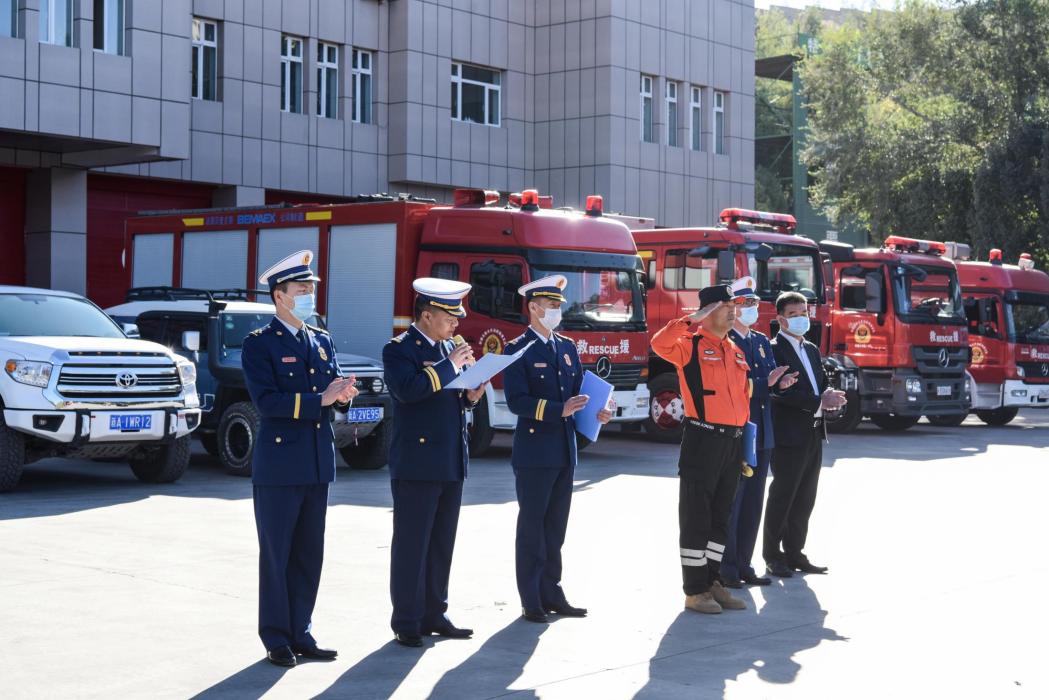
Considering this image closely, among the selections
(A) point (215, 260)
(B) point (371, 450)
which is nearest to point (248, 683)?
(B) point (371, 450)

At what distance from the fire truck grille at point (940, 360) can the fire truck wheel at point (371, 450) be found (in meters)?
9.39

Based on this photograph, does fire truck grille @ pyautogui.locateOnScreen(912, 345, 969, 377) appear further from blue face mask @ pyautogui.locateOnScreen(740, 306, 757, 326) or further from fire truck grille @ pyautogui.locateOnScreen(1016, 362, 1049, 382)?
blue face mask @ pyautogui.locateOnScreen(740, 306, 757, 326)

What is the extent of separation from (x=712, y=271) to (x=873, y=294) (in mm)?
3821

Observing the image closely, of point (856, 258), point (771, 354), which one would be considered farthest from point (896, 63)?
point (771, 354)

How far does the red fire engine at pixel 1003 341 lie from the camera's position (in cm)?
2428

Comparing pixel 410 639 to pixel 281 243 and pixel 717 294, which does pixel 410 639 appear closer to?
pixel 717 294

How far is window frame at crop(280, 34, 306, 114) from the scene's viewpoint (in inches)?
1248

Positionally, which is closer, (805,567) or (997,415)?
(805,567)

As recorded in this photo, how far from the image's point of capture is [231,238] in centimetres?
1980

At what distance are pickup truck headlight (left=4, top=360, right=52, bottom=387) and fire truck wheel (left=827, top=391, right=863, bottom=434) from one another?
12475 millimetres

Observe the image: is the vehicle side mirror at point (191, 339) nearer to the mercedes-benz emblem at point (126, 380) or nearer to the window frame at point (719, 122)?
the mercedes-benz emblem at point (126, 380)

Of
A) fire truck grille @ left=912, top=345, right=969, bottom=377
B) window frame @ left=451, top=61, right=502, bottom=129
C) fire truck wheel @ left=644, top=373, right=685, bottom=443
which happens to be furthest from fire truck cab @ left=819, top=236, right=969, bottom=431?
window frame @ left=451, top=61, right=502, bottom=129

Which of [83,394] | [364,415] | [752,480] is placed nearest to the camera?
[752,480]

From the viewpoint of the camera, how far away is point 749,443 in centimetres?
852
